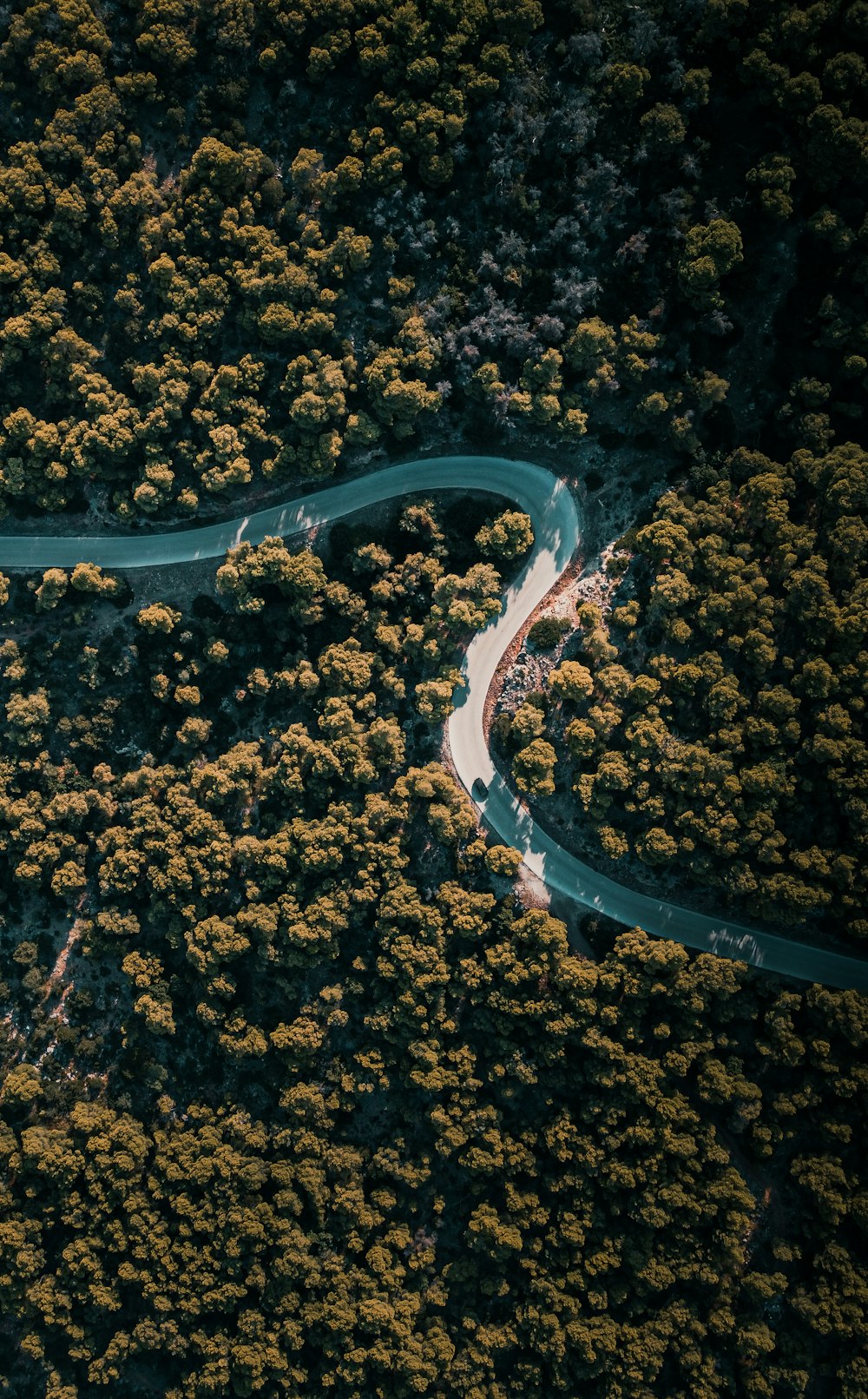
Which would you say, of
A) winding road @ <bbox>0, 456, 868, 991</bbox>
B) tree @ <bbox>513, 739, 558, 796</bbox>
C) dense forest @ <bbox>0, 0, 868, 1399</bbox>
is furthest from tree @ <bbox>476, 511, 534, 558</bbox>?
tree @ <bbox>513, 739, 558, 796</bbox>

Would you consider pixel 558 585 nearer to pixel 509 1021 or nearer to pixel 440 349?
pixel 440 349

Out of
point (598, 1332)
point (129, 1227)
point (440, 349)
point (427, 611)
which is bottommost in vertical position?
point (129, 1227)

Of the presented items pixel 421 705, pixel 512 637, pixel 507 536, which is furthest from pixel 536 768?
pixel 507 536

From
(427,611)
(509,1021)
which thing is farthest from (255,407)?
(509,1021)

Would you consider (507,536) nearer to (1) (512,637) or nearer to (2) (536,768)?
(1) (512,637)

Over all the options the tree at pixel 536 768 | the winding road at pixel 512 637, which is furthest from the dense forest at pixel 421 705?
the winding road at pixel 512 637

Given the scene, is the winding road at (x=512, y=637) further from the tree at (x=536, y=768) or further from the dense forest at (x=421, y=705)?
the tree at (x=536, y=768)
